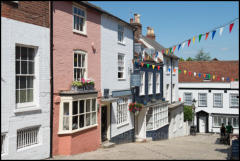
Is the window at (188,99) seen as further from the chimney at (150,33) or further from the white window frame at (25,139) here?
the white window frame at (25,139)

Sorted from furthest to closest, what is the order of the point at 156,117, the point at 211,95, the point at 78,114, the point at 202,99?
the point at 202,99 < the point at 211,95 < the point at 156,117 < the point at 78,114

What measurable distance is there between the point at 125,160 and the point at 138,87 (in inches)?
371

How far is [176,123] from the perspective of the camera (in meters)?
28.5

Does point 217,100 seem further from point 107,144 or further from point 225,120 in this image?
point 107,144

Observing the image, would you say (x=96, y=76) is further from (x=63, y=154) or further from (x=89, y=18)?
(x=63, y=154)

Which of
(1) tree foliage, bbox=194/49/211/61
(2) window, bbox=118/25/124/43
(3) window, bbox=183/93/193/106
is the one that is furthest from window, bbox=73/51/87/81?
(1) tree foliage, bbox=194/49/211/61

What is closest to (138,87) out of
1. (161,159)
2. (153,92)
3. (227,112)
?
(153,92)

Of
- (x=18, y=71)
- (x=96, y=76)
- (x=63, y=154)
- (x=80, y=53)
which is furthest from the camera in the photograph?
(x=96, y=76)

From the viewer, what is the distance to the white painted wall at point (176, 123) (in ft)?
87.6

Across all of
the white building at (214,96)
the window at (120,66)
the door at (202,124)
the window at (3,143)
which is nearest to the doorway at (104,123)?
the window at (120,66)

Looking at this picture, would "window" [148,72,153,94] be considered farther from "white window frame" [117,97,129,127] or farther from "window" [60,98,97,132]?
"window" [60,98,97,132]

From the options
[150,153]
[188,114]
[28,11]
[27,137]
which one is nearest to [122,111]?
[150,153]

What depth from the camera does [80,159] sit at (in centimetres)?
1018

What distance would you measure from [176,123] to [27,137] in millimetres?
21075
